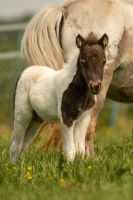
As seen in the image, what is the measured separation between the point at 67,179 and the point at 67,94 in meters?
1.39

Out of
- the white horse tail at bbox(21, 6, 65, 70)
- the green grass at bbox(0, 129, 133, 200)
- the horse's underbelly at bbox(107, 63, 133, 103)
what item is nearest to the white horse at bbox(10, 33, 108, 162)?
the green grass at bbox(0, 129, 133, 200)

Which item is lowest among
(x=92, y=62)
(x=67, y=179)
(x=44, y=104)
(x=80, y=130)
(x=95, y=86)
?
(x=80, y=130)

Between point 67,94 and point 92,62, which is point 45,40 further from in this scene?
point 92,62

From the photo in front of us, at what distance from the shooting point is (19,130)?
8.90 meters

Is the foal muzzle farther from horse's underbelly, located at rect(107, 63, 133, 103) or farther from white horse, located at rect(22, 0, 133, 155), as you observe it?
horse's underbelly, located at rect(107, 63, 133, 103)

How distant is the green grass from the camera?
607 centimetres

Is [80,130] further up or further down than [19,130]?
further up

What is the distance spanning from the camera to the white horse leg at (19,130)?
345 inches

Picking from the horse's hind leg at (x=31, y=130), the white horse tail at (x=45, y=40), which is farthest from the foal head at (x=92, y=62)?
the white horse tail at (x=45, y=40)

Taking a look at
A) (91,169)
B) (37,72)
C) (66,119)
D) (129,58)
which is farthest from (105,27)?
(91,169)

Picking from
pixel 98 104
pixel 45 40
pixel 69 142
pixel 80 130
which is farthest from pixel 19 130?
pixel 45 40

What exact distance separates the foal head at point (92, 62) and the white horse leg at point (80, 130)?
1.69 ft

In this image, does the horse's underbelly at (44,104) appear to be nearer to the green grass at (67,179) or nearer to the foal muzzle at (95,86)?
the green grass at (67,179)

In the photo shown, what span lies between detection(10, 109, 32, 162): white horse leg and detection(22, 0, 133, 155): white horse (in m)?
0.79
